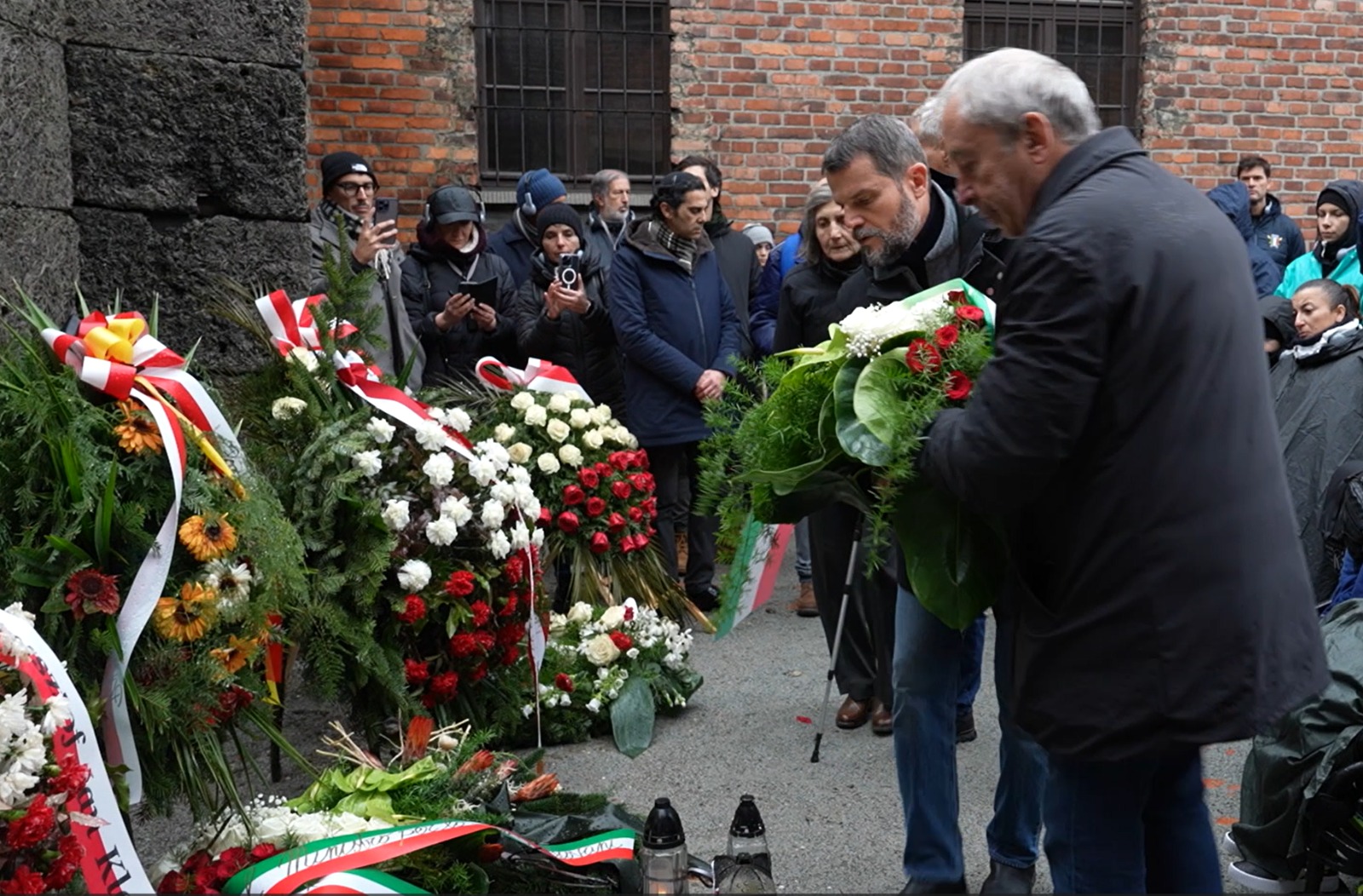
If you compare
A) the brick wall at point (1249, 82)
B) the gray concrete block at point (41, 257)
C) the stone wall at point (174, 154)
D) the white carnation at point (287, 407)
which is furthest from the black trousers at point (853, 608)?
the brick wall at point (1249, 82)

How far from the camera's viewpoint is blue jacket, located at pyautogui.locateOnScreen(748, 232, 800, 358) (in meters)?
7.81

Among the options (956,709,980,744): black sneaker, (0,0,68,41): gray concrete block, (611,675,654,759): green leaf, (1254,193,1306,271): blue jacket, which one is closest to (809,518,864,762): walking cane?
(956,709,980,744): black sneaker

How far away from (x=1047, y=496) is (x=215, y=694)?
6.38ft

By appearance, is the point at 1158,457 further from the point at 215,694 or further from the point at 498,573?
the point at 498,573

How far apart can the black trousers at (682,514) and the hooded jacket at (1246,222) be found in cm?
432

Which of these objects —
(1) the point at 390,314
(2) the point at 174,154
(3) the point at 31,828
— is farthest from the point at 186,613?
(1) the point at 390,314

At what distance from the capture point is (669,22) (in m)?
9.84

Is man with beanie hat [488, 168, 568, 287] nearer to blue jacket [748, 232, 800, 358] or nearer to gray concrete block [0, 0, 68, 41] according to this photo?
blue jacket [748, 232, 800, 358]

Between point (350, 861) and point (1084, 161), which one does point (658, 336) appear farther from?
A: point (1084, 161)

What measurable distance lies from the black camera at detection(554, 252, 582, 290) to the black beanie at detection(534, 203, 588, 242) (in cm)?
21

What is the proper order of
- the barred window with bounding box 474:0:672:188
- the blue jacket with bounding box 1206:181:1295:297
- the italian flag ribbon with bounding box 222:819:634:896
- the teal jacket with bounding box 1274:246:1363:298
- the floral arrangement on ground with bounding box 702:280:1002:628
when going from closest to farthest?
the floral arrangement on ground with bounding box 702:280:1002:628
the italian flag ribbon with bounding box 222:819:634:896
the teal jacket with bounding box 1274:246:1363:298
the blue jacket with bounding box 1206:181:1295:297
the barred window with bounding box 474:0:672:188

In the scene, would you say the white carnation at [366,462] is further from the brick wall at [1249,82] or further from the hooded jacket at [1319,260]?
the brick wall at [1249,82]

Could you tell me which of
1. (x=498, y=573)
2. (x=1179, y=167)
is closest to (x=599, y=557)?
(x=498, y=573)

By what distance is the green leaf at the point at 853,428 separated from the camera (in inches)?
116
